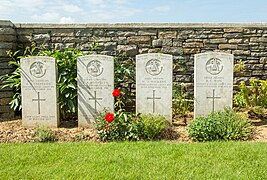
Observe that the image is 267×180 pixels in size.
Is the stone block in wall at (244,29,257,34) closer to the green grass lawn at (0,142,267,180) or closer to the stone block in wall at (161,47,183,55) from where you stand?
the stone block in wall at (161,47,183,55)

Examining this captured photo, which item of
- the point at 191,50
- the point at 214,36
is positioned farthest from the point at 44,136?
the point at 214,36

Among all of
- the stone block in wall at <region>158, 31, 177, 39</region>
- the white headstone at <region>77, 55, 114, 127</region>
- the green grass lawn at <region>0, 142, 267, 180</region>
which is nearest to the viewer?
the green grass lawn at <region>0, 142, 267, 180</region>

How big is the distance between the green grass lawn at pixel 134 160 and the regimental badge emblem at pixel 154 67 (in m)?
1.49

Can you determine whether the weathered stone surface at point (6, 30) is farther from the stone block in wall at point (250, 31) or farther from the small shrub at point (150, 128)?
the stone block in wall at point (250, 31)

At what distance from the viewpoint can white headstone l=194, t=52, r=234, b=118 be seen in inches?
204

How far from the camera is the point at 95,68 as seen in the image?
5141mm

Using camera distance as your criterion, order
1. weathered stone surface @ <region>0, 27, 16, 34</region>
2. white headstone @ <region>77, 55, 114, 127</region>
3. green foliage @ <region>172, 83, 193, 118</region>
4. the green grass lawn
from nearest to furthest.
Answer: the green grass lawn → white headstone @ <region>77, 55, 114, 127</region> → weathered stone surface @ <region>0, 27, 16, 34</region> → green foliage @ <region>172, 83, 193, 118</region>

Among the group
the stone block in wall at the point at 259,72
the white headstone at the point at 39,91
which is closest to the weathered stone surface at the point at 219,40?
the stone block in wall at the point at 259,72

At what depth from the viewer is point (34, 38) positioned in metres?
6.51

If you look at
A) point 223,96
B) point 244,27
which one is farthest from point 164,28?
point 223,96

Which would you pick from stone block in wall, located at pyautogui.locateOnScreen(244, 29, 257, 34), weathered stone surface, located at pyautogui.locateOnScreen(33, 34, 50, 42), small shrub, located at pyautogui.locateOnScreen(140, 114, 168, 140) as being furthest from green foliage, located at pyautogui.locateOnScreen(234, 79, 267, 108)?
weathered stone surface, located at pyautogui.locateOnScreen(33, 34, 50, 42)

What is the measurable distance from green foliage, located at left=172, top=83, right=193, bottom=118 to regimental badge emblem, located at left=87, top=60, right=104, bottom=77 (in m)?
1.99

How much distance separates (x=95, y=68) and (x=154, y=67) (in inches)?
41.6

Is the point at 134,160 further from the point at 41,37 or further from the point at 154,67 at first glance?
the point at 41,37
